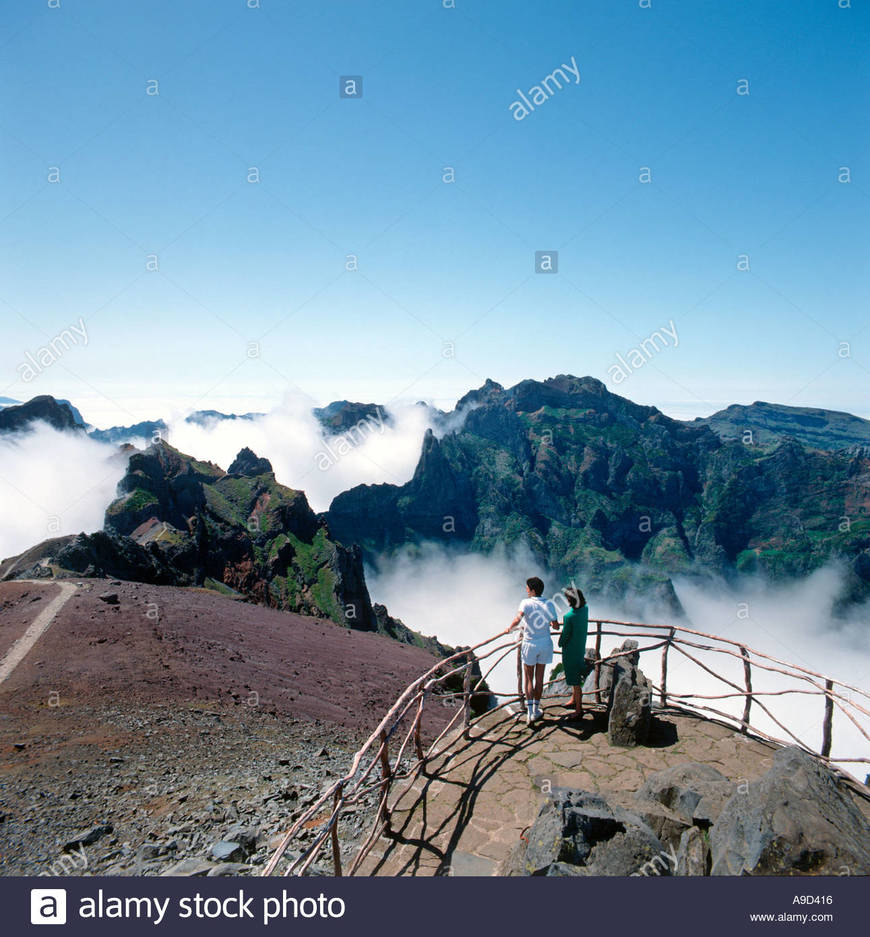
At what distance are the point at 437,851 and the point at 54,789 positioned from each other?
22.9 ft

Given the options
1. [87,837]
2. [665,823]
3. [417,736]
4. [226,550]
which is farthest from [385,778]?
[226,550]

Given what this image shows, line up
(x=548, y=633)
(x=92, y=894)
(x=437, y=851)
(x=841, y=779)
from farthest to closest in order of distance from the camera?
(x=548, y=633), (x=841, y=779), (x=437, y=851), (x=92, y=894)

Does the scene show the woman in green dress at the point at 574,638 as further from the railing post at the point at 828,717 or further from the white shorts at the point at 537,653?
the railing post at the point at 828,717

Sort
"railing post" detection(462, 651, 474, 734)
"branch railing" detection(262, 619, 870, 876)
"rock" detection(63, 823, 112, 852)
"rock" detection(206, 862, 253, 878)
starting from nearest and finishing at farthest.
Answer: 1. "branch railing" detection(262, 619, 870, 876)
2. "rock" detection(206, 862, 253, 878)
3. "rock" detection(63, 823, 112, 852)
4. "railing post" detection(462, 651, 474, 734)

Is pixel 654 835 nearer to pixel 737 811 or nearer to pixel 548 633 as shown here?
pixel 737 811

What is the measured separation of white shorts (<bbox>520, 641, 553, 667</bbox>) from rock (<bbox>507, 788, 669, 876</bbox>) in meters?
2.94

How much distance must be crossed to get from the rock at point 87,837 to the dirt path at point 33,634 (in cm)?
797

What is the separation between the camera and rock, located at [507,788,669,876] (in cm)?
542

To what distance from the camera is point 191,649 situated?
17844 mm

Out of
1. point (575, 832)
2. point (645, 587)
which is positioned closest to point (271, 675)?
point (575, 832)

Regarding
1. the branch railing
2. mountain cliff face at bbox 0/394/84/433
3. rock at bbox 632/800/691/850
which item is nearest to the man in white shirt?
the branch railing

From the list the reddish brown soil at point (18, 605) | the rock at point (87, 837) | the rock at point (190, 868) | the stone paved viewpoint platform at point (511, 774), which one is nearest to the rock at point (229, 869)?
the rock at point (190, 868)

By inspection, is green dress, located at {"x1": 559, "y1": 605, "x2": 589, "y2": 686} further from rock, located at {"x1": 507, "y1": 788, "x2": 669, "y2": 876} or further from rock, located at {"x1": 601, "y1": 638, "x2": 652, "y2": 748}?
rock, located at {"x1": 507, "y1": 788, "x2": 669, "y2": 876}

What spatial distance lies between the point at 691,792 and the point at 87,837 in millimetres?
8234
